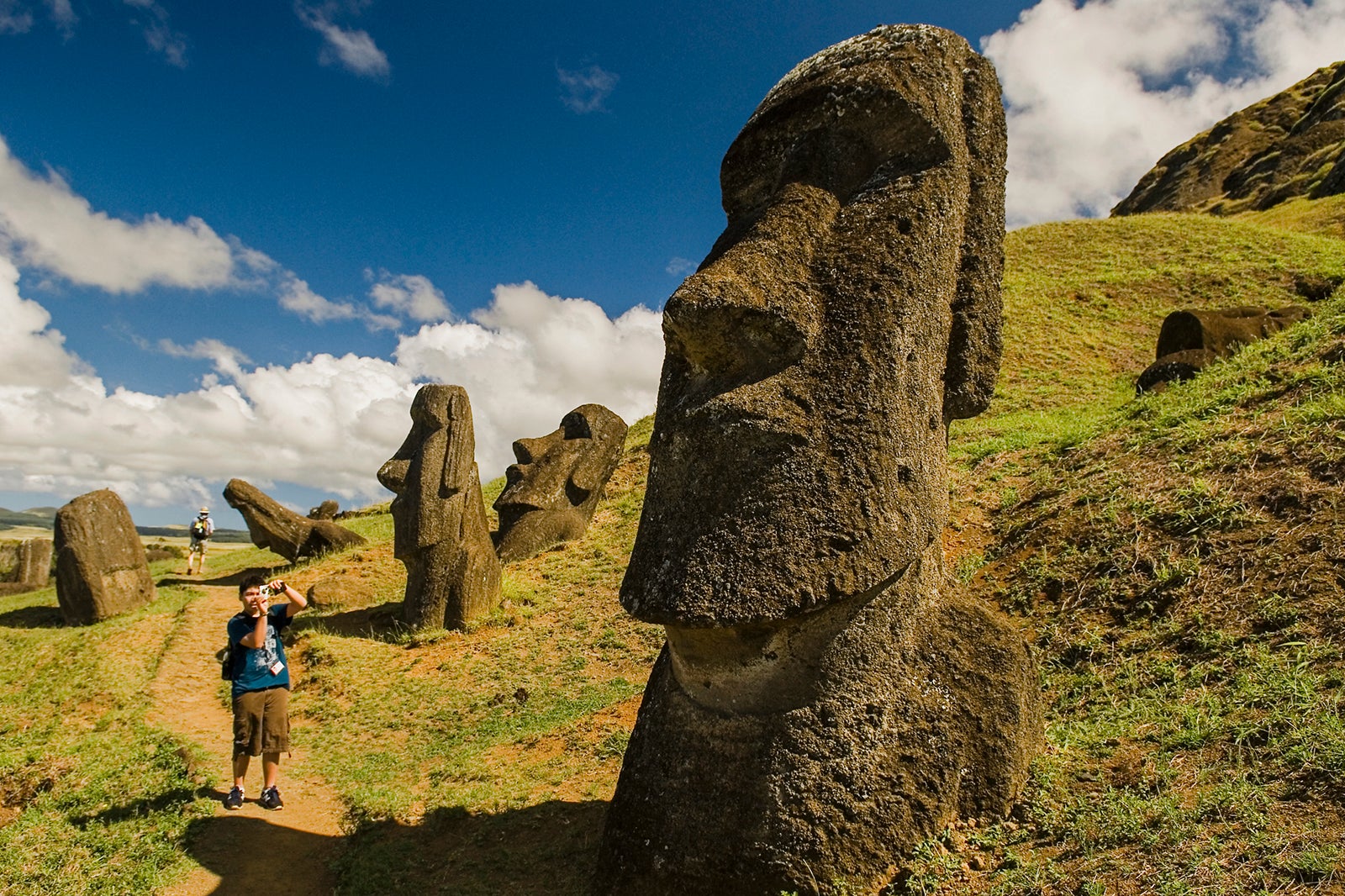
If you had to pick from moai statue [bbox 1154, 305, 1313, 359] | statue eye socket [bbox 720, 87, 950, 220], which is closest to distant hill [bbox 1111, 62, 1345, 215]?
moai statue [bbox 1154, 305, 1313, 359]

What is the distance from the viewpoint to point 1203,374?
34.8ft

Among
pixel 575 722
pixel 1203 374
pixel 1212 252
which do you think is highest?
pixel 1212 252

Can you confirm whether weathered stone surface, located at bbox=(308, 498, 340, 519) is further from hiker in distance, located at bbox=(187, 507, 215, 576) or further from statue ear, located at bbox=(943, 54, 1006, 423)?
statue ear, located at bbox=(943, 54, 1006, 423)

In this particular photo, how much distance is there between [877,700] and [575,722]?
4.19 meters

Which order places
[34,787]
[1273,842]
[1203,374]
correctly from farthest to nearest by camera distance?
1. [1203,374]
2. [34,787]
3. [1273,842]

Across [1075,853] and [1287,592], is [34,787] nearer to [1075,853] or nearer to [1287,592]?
[1075,853]

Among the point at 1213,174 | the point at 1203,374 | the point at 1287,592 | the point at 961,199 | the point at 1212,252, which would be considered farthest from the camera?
the point at 1213,174

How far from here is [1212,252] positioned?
23.4m

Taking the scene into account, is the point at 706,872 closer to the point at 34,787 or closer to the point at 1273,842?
the point at 1273,842

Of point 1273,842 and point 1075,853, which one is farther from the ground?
point 1273,842

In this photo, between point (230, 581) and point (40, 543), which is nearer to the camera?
point (230, 581)

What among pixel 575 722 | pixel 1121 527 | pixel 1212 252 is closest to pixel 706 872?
pixel 575 722

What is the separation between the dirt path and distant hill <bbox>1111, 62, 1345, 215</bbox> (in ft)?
130

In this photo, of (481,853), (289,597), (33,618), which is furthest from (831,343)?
(33,618)
